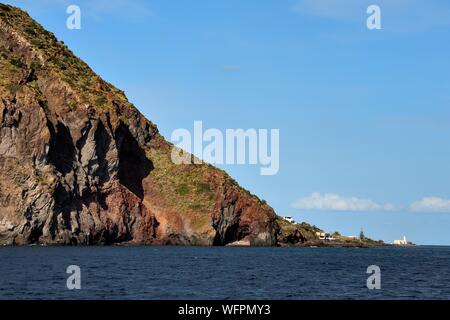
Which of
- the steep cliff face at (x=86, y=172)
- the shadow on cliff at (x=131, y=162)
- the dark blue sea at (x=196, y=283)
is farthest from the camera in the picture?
the shadow on cliff at (x=131, y=162)

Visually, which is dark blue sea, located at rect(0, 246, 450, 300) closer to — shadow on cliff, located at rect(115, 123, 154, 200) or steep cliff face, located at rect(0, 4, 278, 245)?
steep cliff face, located at rect(0, 4, 278, 245)

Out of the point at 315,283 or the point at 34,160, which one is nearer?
the point at 315,283

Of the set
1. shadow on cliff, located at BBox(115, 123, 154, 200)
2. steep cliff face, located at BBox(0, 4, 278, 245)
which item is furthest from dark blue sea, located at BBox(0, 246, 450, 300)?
shadow on cliff, located at BBox(115, 123, 154, 200)

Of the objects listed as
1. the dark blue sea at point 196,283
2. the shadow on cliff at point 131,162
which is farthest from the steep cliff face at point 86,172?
the dark blue sea at point 196,283

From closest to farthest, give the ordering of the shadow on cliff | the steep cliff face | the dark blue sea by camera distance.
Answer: the dark blue sea → the steep cliff face → the shadow on cliff

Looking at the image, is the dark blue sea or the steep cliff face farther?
the steep cliff face

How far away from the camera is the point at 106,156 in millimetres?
156375

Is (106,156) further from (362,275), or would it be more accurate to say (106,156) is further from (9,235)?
(362,275)

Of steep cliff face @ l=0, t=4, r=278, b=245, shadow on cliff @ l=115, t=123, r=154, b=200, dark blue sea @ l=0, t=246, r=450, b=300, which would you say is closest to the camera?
dark blue sea @ l=0, t=246, r=450, b=300

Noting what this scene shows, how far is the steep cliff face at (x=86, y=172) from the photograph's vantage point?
134625 mm

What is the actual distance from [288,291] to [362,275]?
917 inches

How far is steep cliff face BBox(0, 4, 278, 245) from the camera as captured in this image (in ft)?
442

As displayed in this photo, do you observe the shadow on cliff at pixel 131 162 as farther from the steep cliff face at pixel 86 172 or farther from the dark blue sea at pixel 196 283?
the dark blue sea at pixel 196 283
